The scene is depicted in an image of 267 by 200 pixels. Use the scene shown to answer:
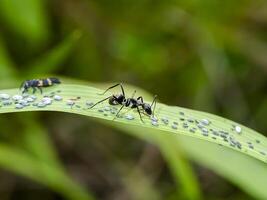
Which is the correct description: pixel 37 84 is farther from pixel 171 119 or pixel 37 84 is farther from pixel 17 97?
pixel 171 119

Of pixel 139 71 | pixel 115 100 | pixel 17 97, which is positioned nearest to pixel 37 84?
pixel 17 97

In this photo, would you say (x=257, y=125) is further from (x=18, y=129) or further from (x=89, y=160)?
(x=18, y=129)

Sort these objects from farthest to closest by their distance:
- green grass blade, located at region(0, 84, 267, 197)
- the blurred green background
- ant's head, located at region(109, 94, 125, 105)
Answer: the blurred green background < ant's head, located at region(109, 94, 125, 105) < green grass blade, located at region(0, 84, 267, 197)

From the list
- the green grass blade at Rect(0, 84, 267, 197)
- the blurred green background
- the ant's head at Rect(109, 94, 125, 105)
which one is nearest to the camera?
the green grass blade at Rect(0, 84, 267, 197)

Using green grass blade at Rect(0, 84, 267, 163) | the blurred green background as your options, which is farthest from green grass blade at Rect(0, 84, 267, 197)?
the blurred green background

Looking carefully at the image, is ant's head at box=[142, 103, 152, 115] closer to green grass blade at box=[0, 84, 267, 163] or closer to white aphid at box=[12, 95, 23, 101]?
green grass blade at box=[0, 84, 267, 163]

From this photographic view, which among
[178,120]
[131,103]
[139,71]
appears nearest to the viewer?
[178,120]

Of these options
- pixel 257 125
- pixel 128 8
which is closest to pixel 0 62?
pixel 128 8

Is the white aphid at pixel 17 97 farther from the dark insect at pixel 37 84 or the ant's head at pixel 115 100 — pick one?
the ant's head at pixel 115 100

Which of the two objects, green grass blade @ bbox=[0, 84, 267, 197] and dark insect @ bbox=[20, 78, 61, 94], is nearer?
green grass blade @ bbox=[0, 84, 267, 197]
